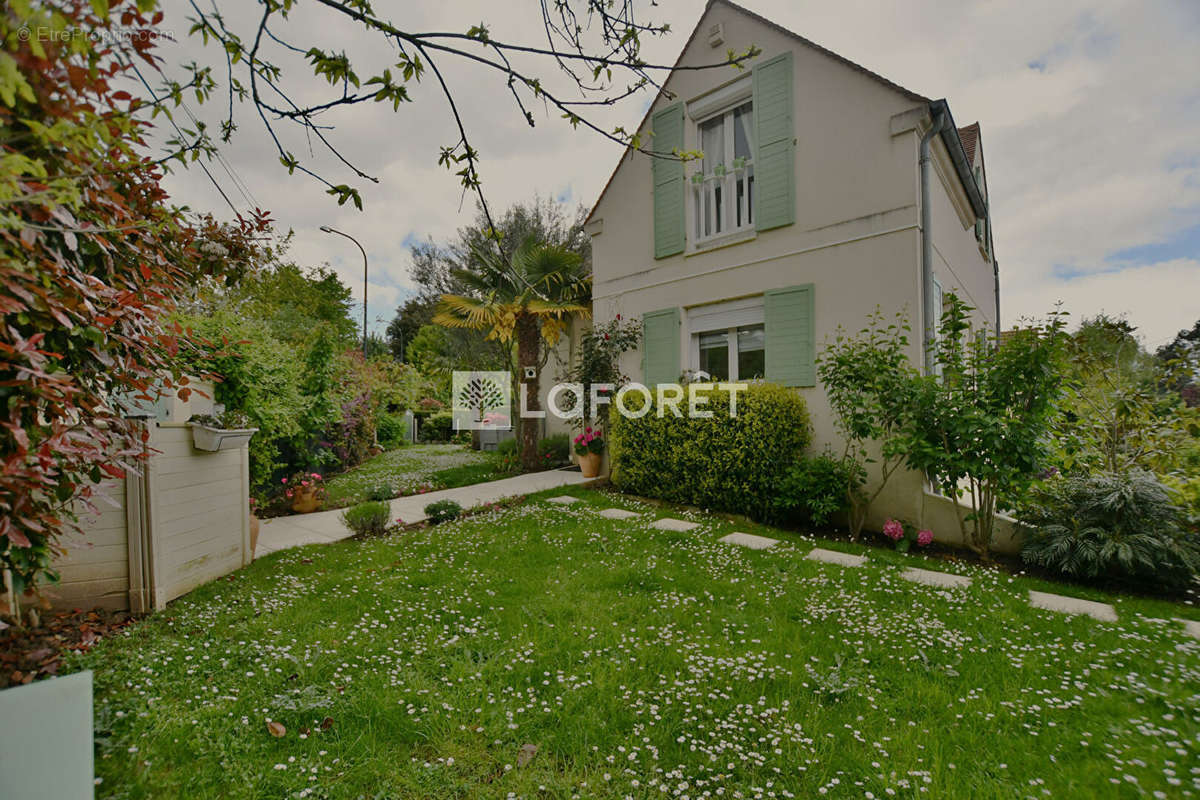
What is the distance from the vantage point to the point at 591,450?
857cm

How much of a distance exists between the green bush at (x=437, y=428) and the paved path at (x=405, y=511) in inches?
361

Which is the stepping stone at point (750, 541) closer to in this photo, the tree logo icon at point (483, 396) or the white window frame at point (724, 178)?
the white window frame at point (724, 178)

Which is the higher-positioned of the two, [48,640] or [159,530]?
[159,530]

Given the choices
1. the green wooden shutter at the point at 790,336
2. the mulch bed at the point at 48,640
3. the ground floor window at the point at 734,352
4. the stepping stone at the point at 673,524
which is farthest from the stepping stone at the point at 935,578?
the mulch bed at the point at 48,640

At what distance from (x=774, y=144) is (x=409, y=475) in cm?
834

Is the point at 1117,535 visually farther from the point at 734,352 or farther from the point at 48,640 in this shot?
the point at 48,640

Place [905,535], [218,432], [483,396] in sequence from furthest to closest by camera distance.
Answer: [483,396] → [905,535] → [218,432]

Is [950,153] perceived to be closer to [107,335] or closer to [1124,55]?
[1124,55]

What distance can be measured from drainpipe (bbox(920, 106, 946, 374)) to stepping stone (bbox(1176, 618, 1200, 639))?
292 cm

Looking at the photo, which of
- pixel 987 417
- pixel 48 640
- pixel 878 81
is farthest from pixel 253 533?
pixel 878 81

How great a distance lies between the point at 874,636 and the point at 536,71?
11.8 ft

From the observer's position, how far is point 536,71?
1.95 meters

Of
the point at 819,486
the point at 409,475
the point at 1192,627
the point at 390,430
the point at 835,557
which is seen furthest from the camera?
the point at 390,430

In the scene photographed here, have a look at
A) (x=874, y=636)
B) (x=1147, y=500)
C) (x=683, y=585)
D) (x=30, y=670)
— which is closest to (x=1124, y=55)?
(x=1147, y=500)
